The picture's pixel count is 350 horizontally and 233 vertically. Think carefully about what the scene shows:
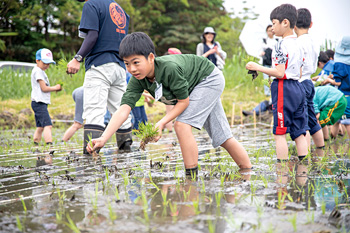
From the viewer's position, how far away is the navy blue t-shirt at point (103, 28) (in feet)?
16.9

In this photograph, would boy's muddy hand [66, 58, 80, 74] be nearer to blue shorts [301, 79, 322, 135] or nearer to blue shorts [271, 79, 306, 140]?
blue shorts [271, 79, 306, 140]

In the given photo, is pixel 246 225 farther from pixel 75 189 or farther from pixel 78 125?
pixel 78 125

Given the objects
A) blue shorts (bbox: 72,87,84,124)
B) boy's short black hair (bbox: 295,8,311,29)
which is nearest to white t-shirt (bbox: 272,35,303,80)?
boy's short black hair (bbox: 295,8,311,29)

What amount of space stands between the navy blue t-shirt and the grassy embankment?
4.94 meters

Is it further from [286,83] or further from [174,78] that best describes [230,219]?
[286,83]

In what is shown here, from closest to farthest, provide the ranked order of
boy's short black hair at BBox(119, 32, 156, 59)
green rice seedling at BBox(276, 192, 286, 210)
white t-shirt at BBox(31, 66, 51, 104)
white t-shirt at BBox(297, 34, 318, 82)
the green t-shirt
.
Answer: green rice seedling at BBox(276, 192, 286, 210), boy's short black hair at BBox(119, 32, 156, 59), the green t-shirt, white t-shirt at BBox(297, 34, 318, 82), white t-shirt at BBox(31, 66, 51, 104)

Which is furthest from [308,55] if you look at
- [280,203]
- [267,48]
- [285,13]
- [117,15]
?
[267,48]

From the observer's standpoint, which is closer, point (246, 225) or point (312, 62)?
point (246, 225)

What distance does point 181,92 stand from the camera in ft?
11.0

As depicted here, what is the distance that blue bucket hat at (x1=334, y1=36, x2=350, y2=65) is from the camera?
6.19 meters

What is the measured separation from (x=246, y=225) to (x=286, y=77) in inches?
95.6

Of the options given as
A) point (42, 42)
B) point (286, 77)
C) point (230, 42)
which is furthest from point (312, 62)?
point (230, 42)

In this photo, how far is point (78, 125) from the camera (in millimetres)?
6832

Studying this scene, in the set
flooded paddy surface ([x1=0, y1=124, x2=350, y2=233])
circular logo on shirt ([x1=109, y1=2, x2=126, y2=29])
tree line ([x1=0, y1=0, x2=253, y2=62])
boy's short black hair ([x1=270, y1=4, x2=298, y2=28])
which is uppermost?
tree line ([x1=0, y1=0, x2=253, y2=62])
